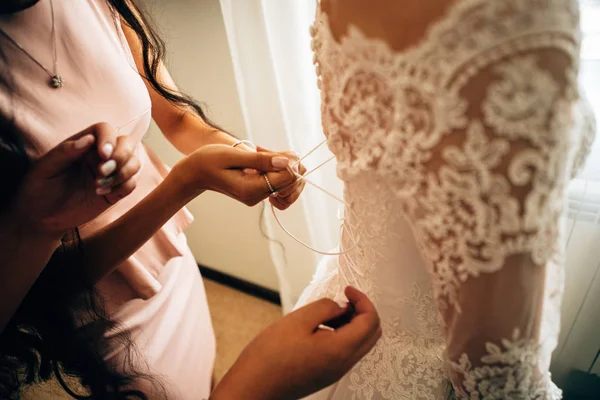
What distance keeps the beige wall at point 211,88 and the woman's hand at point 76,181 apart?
77 centimetres

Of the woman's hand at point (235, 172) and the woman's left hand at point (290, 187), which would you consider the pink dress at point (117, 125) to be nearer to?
the woman's hand at point (235, 172)

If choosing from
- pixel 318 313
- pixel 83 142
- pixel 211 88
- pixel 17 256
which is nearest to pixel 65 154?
pixel 83 142

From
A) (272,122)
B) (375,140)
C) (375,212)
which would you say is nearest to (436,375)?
(375,212)

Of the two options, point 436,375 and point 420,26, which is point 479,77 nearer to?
point 420,26

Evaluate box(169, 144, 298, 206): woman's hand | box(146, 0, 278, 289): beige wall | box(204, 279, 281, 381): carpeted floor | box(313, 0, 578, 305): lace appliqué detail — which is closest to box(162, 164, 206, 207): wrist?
box(169, 144, 298, 206): woman's hand

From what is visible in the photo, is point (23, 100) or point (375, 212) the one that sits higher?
point (23, 100)

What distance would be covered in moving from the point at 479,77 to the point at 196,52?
111 centimetres

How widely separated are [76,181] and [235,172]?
9.8 inches

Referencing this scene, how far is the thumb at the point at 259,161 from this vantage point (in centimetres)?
54

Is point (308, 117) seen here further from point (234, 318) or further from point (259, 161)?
point (234, 318)

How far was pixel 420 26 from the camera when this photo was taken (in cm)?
29

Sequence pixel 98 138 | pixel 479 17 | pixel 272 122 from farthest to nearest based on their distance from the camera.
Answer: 1. pixel 272 122
2. pixel 98 138
3. pixel 479 17

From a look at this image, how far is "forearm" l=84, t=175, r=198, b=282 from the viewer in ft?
1.97

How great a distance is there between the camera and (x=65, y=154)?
0.44m
